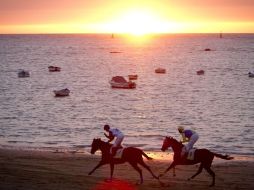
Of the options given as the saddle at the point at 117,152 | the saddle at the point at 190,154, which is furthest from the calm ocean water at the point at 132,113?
the saddle at the point at 117,152

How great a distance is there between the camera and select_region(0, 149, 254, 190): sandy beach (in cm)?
2069

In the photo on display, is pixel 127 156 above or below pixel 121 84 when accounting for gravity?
above

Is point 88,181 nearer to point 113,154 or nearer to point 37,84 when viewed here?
point 113,154

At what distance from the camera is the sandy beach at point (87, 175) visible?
20688mm

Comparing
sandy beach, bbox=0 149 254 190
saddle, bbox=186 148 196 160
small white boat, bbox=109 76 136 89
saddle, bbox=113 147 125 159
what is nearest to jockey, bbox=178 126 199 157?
saddle, bbox=186 148 196 160

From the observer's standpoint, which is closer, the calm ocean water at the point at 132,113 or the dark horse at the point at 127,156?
the dark horse at the point at 127,156

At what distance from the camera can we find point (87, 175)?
22.8 m

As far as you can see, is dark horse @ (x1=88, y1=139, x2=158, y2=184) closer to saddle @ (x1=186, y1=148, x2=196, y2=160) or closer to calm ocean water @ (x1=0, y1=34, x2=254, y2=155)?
saddle @ (x1=186, y1=148, x2=196, y2=160)

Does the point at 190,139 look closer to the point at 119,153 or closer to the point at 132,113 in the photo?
the point at 119,153

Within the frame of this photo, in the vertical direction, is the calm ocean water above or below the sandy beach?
below

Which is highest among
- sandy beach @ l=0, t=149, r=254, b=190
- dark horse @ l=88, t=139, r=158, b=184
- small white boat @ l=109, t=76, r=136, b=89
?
dark horse @ l=88, t=139, r=158, b=184

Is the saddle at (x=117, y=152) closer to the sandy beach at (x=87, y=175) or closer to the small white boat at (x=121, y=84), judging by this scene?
the sandy beach at (x=87, y=175)

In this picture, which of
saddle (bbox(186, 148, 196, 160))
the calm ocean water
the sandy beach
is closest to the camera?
the sandy beach

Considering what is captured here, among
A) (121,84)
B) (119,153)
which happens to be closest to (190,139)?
(119,153)
